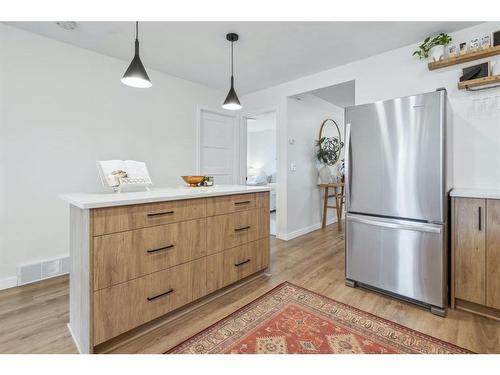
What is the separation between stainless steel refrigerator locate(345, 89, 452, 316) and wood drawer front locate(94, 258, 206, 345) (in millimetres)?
1468

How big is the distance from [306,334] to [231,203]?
1.12m

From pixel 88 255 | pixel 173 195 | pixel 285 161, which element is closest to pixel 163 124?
pixel 285 161

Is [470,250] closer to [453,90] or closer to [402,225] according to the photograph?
[402,225]

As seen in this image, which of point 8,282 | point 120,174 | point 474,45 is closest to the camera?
point 120,174

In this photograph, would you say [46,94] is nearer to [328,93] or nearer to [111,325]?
[111,325]

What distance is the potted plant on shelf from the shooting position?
241 cm

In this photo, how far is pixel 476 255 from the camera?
6.13ft

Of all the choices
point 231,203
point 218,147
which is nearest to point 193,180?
point 231,203

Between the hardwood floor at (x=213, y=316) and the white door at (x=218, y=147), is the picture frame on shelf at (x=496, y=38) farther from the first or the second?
the white door at (x=218, y=147)

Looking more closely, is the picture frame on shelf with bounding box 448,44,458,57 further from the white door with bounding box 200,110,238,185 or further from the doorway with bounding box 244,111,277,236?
the doorway with bounding box 244,111,277,236

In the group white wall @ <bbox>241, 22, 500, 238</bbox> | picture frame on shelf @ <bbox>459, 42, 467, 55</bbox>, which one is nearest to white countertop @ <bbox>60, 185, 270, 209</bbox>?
white wall @ <bbox>241, 22, 500, 238</bbox>

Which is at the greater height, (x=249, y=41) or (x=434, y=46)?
(x=249, y=41)

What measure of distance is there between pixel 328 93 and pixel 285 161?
59.8 inches

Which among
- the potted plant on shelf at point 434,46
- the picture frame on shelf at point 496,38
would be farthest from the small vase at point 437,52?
the picture frame on shelf at point 496,38
